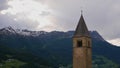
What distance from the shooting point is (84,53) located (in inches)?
3297

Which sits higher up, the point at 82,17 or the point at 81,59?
the point at 82,17

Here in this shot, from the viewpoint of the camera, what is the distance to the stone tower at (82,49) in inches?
3297

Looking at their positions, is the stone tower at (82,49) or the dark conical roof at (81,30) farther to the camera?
the dark conical roof at (81,30)

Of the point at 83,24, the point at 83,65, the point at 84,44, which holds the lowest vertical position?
the point at 83,65

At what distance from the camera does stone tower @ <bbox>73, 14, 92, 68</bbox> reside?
83750 millimetres

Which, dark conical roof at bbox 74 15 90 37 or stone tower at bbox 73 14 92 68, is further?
dark conical roof at bbox 74 15 90 37

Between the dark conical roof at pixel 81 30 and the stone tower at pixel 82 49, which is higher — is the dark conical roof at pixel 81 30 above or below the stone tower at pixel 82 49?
above

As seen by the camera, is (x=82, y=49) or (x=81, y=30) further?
(x=81, y=30)

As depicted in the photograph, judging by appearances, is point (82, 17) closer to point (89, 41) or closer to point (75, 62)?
point (89, 41)

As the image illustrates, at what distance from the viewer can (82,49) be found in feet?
276

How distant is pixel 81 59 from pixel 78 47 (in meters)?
3.22

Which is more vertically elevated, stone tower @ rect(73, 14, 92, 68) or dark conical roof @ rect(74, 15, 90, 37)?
dark conical roof @ rect(74, 15, 90, 37)

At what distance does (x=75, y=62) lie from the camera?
8475 centimetres

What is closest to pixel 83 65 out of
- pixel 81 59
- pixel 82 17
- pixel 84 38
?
pixel 81 59
